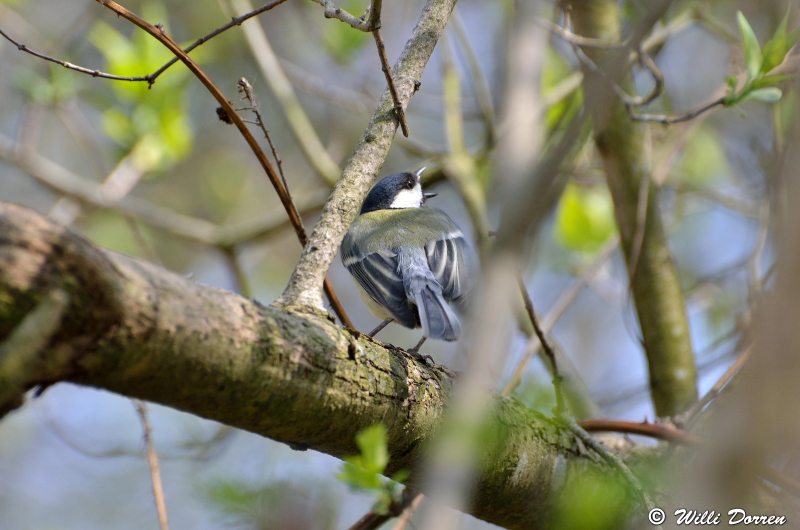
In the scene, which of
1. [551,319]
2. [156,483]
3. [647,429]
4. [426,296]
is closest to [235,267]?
[426,296]

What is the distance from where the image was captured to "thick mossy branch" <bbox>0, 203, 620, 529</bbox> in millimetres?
849

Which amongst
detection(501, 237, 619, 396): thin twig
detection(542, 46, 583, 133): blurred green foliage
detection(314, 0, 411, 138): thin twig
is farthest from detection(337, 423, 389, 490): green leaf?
detection(542, 46, 583, 133): blurred green foliage

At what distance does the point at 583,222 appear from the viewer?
3.49 m

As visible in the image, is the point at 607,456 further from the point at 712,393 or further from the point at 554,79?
the point at 554,79

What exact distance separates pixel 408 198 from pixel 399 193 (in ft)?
0.24

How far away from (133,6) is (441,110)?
378 centimetres

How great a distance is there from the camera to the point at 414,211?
138 inches

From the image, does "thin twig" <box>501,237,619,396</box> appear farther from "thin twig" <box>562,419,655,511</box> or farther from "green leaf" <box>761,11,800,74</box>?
"green leaf" <box>761,11,800,74</box>

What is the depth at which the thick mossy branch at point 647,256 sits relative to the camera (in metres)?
2.93

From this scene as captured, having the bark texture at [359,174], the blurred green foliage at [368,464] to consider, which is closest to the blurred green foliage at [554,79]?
the bark texture at [359,174]

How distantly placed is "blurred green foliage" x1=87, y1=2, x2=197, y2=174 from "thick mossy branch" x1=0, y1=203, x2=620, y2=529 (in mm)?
2517

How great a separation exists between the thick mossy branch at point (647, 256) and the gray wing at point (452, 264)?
0.74 m

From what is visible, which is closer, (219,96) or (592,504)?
(592,504)

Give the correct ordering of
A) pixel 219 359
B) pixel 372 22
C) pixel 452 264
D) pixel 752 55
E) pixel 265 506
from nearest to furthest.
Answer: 1. pixel 219 359
2. pixel 372 22
3. pixel 265 506
4. pixel 752 55
5. pixel 452 264
